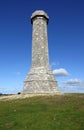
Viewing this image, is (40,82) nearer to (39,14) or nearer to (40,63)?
(40,63)

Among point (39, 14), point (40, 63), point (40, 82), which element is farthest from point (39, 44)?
point (40, 82)

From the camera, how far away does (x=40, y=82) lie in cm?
4041

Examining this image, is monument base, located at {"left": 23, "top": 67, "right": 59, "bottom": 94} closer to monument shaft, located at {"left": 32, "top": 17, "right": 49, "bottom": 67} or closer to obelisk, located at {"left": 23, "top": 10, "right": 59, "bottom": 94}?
obelisk, located at {"left": 23, "top": 10, "right": 59, "bottom": 94}

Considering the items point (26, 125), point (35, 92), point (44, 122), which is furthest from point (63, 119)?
point (35, 92)

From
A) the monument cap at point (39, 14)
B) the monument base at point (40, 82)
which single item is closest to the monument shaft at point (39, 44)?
the monument cap at point (39, 14)

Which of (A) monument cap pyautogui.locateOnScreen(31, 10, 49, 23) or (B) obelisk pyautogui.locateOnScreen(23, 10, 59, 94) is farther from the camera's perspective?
(A) monument cap pyautogui.locateOnScreen(31, 10, 49, 23)

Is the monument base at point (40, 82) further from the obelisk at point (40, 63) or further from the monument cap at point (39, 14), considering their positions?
the monument cap at point (39, 14)

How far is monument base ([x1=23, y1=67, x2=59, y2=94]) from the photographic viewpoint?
40094 mm

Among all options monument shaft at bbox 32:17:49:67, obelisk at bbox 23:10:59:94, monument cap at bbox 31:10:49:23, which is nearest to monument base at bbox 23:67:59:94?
obelisk at bbox 23:10:59:94

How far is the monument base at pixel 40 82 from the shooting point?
40.1 metres

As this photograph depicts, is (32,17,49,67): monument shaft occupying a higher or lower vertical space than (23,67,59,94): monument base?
higher

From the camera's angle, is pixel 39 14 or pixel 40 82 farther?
pixel 39 14

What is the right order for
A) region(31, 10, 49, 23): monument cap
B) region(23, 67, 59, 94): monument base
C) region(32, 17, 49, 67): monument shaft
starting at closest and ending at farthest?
region(23, 67, 59, 94): monument base → region(32, 17, 49, 67): monument shaft → region(31, 10, 49, 23): monument cap

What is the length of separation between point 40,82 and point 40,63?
4815mm
